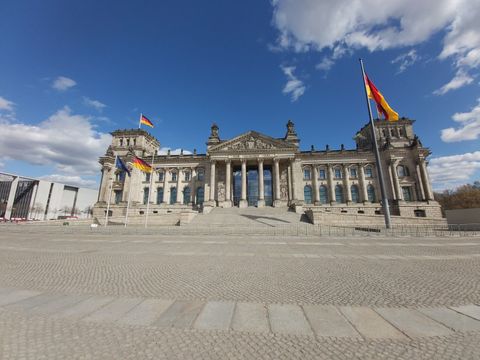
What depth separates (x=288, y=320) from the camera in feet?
12.3

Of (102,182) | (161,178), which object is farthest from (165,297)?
(102,182)

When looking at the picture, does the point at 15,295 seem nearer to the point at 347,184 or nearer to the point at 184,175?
the point at 184,175

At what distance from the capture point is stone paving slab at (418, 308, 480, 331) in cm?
350

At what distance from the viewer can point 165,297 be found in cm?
492

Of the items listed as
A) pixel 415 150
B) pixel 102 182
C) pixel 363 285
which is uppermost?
pixel 415 150

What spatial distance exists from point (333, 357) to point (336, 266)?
19.3ft

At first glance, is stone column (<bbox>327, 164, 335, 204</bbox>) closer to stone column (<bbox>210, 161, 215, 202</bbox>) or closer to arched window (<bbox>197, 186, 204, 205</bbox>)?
stone column (<bbox>210, 161, 215, 202</bbox>)

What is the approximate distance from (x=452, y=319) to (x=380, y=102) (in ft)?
73.5

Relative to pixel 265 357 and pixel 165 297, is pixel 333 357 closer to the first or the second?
pixel 265 357

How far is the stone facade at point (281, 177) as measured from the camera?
46031 millimetres

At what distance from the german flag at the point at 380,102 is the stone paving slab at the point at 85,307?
80.5 feet

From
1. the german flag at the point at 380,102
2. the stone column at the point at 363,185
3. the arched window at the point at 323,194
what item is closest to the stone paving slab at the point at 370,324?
the german flag at the point at 380,102

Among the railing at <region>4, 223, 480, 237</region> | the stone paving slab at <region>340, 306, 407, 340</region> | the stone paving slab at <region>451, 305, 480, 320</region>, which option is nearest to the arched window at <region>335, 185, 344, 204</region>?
the railing at <region>4, 223, 480, 237</region>

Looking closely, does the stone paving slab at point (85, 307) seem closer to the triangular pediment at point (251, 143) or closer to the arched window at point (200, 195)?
the triangular pediment at point (251, 143)
